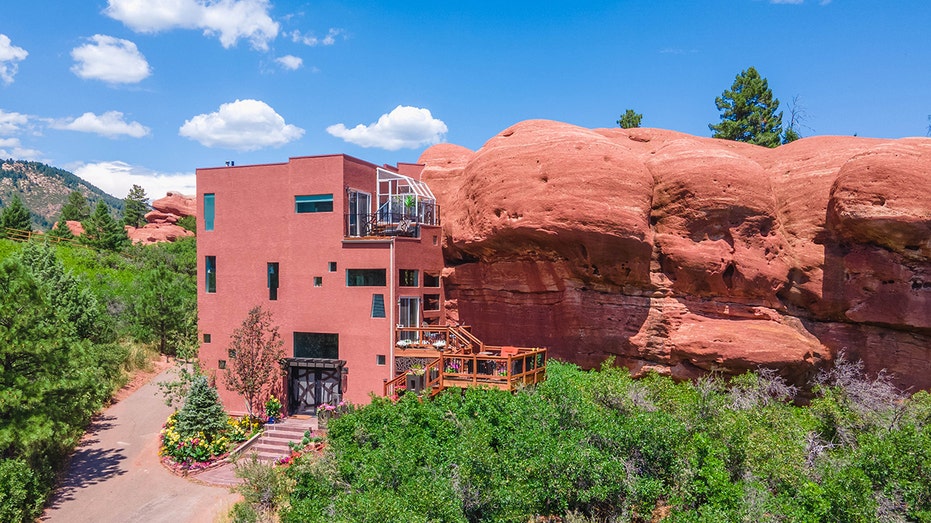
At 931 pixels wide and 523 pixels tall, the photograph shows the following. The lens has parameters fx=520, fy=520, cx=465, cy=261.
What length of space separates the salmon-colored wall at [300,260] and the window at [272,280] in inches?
7.7

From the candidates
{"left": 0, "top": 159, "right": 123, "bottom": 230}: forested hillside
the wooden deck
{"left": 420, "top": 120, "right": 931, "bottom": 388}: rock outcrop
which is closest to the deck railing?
the wooden deck

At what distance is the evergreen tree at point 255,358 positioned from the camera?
20609mm

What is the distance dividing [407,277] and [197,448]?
33.1ft

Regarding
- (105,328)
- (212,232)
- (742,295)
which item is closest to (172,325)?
(105,328)

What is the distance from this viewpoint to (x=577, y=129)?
21.3m

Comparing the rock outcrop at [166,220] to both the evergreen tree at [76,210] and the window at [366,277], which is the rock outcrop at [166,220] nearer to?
the evergreen tree at [76,210]

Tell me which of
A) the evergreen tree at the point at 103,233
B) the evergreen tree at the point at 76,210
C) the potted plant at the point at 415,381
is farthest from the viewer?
the evergreen tree at the point at 76,210

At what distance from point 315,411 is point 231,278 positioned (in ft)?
22.3

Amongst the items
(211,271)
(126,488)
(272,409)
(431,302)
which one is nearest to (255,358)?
(272,409)

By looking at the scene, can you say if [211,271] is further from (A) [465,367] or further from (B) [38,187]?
(B) [38,187]

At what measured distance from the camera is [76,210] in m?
69.9

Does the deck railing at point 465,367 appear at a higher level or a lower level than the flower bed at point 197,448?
higher

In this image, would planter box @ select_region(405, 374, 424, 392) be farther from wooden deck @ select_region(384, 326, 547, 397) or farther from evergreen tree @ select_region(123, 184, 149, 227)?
evergreen tree @ select_region(123, 184, 149, 227)

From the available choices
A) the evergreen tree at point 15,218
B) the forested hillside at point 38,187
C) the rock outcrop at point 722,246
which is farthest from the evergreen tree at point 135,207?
the forested hillside at point 38,187
